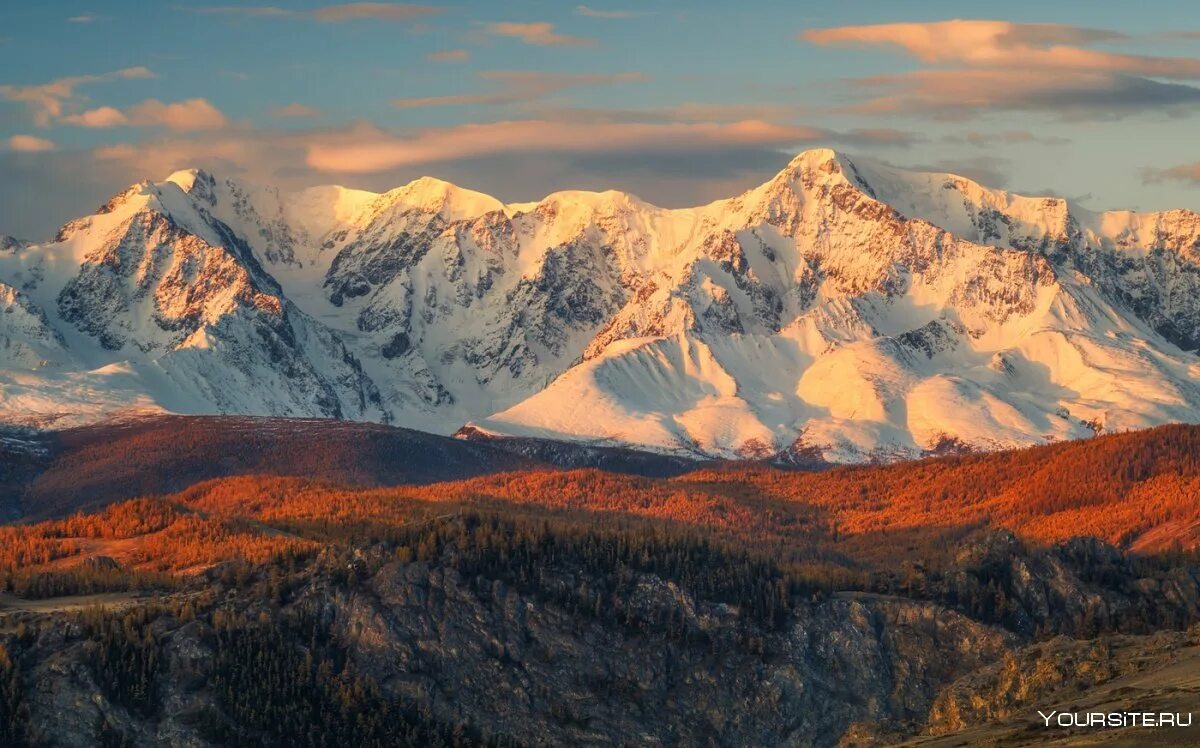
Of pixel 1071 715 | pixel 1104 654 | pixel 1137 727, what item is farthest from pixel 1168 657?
pixel 1137 727

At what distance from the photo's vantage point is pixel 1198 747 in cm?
14225

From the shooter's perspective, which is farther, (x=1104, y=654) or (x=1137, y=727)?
(x=1104, y=654)

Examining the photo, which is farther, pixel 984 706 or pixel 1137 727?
pixel 984 706

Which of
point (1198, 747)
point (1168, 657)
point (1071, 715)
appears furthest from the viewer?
point (1168, 657)

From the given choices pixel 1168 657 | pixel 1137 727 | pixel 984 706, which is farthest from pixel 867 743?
pixel 1137 727

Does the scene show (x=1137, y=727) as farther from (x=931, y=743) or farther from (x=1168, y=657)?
(x=1168, y=657)

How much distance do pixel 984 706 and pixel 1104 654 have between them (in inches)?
364

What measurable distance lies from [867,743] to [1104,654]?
18.0 meters

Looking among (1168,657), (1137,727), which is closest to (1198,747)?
(1137,727)

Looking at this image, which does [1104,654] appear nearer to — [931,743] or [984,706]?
[984,706]

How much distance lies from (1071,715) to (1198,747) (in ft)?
78.9

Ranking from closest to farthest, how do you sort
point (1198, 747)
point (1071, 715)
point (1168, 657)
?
point (1198, 747) < point (1071, 715) < point (1168, 657)

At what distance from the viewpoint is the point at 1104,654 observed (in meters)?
195

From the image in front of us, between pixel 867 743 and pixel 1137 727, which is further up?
pixel 1137 727
